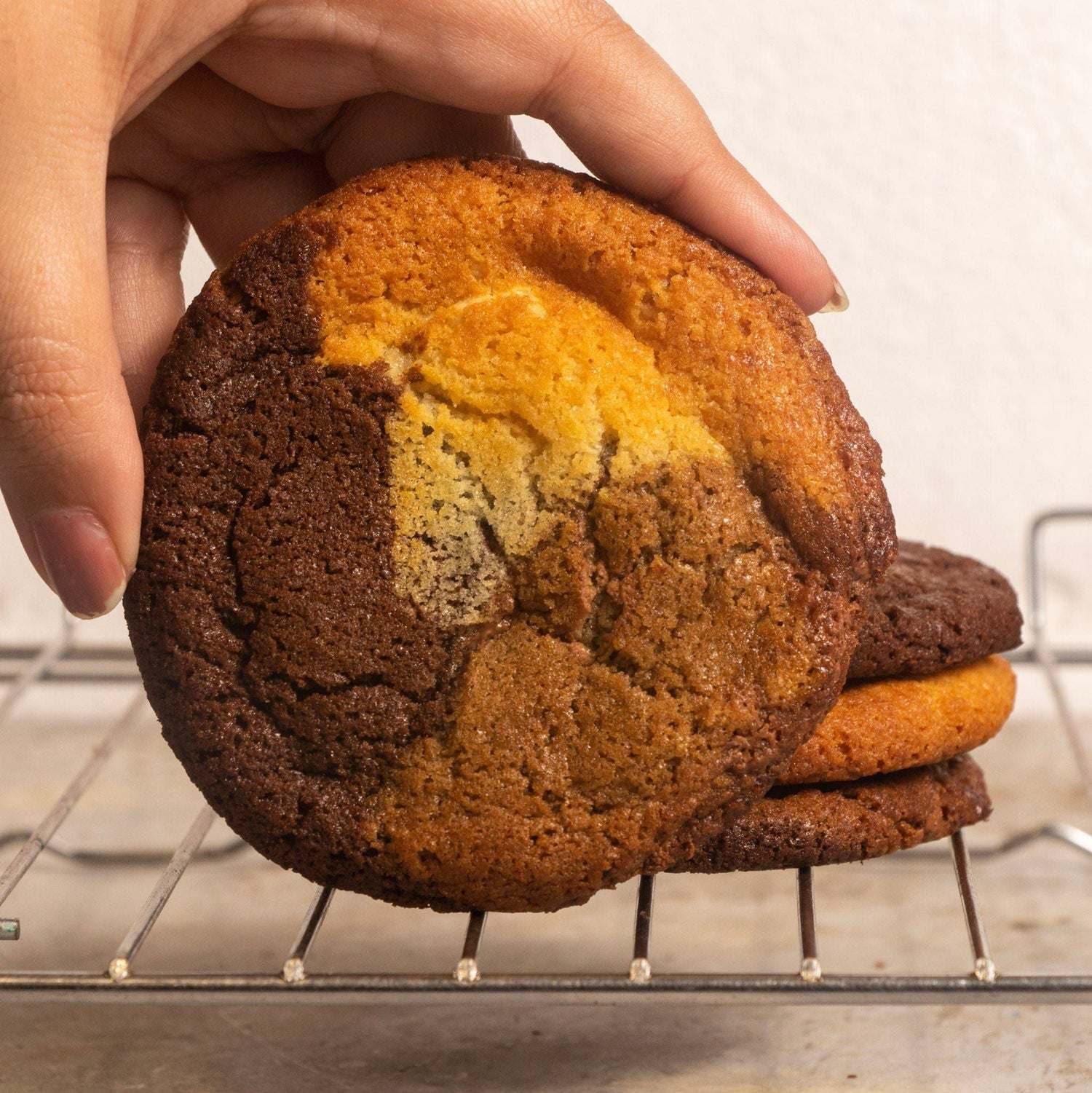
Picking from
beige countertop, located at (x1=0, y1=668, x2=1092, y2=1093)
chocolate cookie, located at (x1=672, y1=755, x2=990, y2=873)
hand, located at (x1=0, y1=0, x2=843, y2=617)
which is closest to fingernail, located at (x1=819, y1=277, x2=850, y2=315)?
hand, located at (x1=0, y1=0, x2=843, y2=617)

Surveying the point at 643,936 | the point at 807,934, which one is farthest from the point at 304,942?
the point at 807,934

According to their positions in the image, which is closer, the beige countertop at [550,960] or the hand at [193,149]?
the hand at [193,149]

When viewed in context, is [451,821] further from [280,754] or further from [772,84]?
[772,84]

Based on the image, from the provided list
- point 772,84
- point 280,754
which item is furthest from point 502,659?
point 772,84

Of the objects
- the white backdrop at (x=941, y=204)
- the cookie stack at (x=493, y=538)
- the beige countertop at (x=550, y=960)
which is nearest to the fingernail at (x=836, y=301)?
the cookie stack at (x=493, y=538)

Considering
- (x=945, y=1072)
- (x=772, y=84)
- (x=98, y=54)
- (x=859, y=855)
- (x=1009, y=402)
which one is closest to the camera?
(x=98, y=54)

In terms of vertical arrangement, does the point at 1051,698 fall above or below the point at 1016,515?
below

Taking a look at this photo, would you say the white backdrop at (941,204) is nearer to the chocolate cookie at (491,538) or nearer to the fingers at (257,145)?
the fingers at (257,145)
